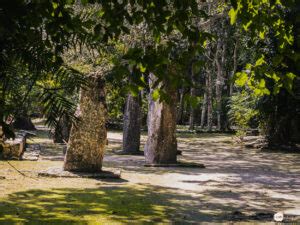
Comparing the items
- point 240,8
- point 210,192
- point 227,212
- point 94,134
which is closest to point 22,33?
point 240,8

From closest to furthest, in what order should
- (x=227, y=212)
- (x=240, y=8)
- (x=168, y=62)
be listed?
(x=168, y=62) → (x=240, y=8) → (x=227, y=212)

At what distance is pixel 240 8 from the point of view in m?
4.47

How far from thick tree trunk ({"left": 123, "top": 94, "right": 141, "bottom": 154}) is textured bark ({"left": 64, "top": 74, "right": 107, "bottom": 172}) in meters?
6.41

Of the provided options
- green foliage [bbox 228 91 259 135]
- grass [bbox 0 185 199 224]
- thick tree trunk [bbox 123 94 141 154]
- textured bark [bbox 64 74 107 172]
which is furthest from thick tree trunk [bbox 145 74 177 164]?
green foliage [bbox 228 91 259 135]

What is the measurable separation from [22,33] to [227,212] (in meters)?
6.17

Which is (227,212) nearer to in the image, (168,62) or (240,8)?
(240,8)

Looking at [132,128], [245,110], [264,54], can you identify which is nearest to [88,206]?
[264,54]

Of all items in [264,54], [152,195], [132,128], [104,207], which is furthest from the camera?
[132,128]

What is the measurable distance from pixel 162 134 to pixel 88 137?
339 centimetres

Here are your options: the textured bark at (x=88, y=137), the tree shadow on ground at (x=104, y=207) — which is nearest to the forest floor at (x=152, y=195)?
the tree shadow on ground at (x=104, y=207)

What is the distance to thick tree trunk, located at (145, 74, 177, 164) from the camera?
14877 mm

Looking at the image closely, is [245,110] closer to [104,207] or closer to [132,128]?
[132,128]

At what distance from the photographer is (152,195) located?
9922mm

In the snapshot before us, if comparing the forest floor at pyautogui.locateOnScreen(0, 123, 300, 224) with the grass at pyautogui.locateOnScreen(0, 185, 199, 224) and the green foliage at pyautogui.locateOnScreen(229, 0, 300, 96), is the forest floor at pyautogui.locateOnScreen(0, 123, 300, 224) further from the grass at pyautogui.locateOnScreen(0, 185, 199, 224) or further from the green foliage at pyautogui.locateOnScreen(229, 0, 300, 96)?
the green foliage at pyautogui.locateOnScreen(229, 0, 300, 96)
